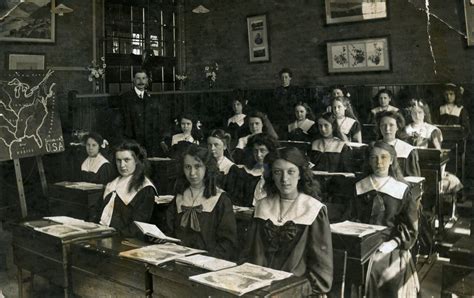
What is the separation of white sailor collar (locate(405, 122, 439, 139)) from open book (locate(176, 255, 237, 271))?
1404mm

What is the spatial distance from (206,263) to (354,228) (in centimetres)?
92

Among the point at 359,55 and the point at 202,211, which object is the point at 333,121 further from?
the point at 202,211

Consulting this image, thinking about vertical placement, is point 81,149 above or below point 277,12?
below

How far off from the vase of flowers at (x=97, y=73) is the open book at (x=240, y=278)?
131 inches

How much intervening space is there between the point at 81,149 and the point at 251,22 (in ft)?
6.47

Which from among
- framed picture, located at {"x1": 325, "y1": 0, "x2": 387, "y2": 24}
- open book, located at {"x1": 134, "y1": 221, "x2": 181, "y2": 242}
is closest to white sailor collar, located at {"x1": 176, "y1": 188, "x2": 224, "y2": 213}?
open book, located at {"x1": 134, "y1": 221, "x2": 181, "y2": 242}

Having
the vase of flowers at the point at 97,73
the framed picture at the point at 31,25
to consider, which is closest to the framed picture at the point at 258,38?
the vase of flowers at the point at 97,73

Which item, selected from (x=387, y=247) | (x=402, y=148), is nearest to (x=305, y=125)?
(x=402, y=148)

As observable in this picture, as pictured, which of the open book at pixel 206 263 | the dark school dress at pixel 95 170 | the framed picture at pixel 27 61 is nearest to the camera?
the open book at pixel 206 263

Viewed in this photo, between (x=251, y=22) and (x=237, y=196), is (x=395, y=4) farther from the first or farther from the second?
(x=237, y=196)

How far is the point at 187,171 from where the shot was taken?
10.2 ft

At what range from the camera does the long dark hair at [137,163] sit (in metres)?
3.55

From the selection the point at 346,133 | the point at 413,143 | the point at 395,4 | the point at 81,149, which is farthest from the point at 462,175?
the point at 81,149

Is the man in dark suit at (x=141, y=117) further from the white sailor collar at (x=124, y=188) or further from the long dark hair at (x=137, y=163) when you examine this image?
the white sailor collar at (x=124, y=188)
